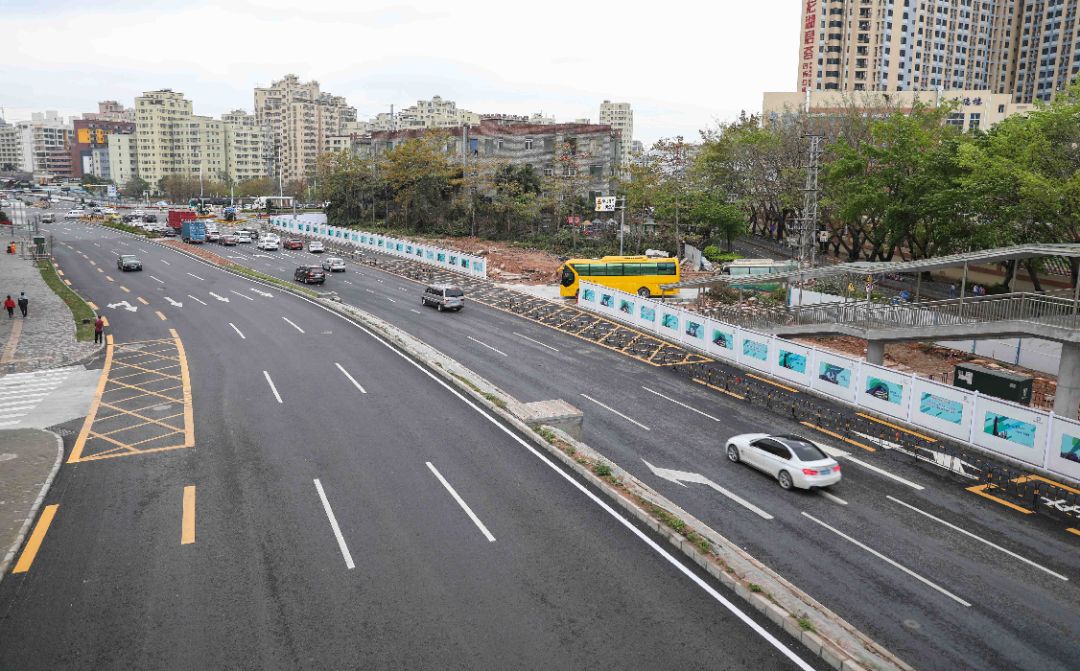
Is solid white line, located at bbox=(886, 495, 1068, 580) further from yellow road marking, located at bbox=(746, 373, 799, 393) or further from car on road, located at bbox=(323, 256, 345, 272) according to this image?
car on road, located at bbox=(323, 256, 345, 272)

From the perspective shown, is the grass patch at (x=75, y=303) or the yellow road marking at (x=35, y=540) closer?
the yellow road marking at (x=35, y=540)

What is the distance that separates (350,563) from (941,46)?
16137 centimetres

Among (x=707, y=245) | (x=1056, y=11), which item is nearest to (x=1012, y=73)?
(x=1056, y=11)

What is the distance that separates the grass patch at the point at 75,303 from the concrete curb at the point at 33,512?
17.2 m

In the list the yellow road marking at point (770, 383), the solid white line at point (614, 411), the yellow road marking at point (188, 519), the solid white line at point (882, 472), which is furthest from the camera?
the yellow road marking at point (770, 383)

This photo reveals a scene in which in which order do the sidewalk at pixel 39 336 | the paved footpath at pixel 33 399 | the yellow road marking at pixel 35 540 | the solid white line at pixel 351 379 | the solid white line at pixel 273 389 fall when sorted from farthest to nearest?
the sidewalk at pixel 39 336, the solid white line at pixel 351 379, the solid white line at pixel 273 389, the paved footpath at pixel 33 399, the yellow road marking at pixel 35 540

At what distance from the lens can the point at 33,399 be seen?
85.5 ft

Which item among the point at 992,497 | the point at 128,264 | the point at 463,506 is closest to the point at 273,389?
the point at 463,506

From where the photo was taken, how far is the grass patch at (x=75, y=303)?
121 feet

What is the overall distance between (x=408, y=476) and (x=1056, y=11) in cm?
18054

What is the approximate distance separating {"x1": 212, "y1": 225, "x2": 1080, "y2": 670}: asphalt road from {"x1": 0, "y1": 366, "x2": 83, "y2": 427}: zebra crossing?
53.7 ft

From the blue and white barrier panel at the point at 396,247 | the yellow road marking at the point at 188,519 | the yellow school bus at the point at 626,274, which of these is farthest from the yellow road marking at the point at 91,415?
the blue and white barrier panel at the point at 396,247

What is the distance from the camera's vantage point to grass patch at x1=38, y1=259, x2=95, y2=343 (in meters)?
37.0

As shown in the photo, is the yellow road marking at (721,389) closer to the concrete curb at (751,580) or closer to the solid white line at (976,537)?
the solid white line at (976,537)
